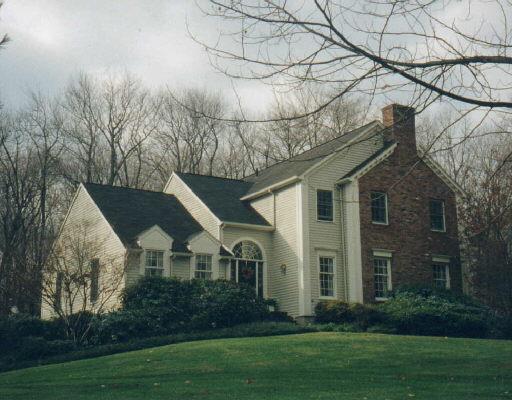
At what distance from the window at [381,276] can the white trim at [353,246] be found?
3.01 ft

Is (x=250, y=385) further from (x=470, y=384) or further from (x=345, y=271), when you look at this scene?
(x=345, y=271)

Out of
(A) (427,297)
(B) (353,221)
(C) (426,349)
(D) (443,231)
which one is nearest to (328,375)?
(C) (426,349)

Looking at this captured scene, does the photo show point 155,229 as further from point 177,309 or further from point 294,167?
point 294,167

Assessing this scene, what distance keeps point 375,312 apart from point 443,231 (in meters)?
7.93

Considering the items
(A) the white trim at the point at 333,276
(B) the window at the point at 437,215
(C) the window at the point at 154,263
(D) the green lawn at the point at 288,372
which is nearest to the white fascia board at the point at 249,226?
(A) the white trim at the point at 333,276

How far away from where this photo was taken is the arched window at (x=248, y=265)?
93.9 feet

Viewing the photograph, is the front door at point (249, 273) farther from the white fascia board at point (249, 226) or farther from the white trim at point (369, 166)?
the white trim at point (369, 166)

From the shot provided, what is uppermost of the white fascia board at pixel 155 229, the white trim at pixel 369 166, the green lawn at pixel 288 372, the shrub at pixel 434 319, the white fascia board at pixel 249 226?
the white trim at pixel 369 166

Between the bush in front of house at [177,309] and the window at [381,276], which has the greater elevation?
the window at [381,276]

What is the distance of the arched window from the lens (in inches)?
1127

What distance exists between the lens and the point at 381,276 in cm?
2870

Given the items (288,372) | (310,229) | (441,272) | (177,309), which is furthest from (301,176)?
(288,372)

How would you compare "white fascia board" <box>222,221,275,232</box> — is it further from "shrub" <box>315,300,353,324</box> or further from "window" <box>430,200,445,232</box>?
"window" <box>430,200,445,232</box>

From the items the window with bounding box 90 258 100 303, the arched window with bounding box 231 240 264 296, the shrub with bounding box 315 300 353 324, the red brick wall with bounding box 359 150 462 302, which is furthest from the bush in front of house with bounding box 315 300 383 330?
the window with bounding box 90 258 100 303
